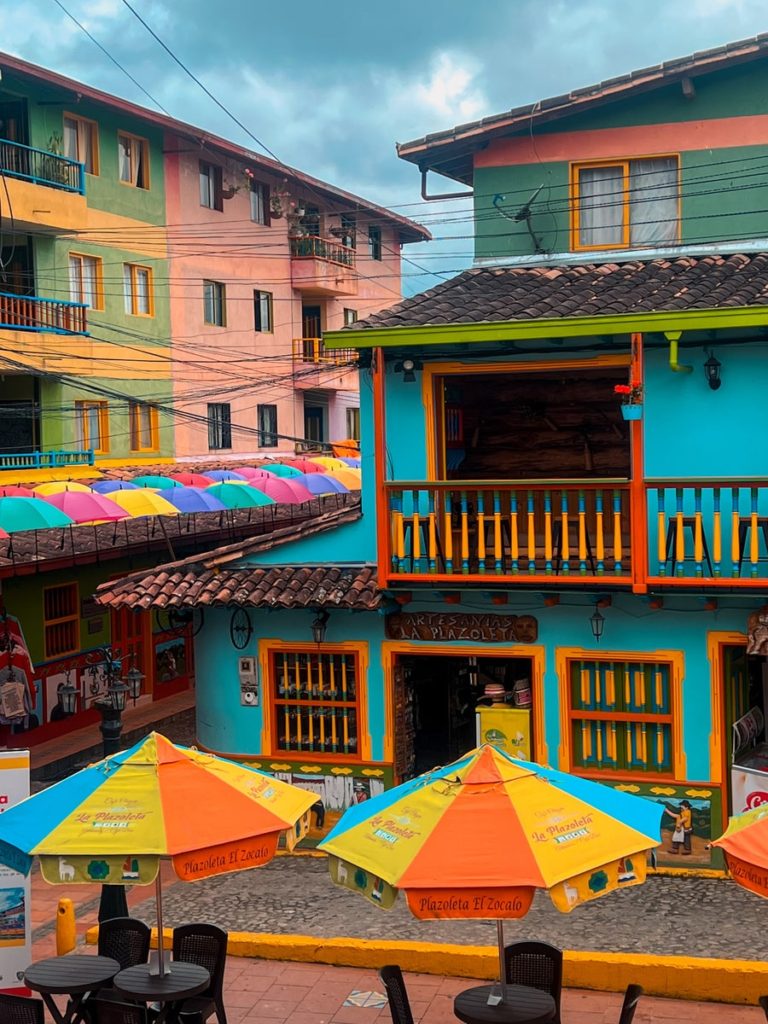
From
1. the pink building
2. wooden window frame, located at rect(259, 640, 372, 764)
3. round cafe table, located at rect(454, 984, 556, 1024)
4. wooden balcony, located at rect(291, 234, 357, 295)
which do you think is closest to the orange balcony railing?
the pink building

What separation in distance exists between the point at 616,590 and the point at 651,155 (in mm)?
5575

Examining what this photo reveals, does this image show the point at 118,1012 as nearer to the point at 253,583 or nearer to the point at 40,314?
the point at 253,583

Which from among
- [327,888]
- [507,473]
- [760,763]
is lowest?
[327,888]

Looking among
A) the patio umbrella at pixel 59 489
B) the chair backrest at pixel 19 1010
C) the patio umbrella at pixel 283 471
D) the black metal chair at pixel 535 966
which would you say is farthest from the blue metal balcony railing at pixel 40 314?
the black metal chair at pixel 535 966

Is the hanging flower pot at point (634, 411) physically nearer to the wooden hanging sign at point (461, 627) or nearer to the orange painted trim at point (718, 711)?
the orange painted trim at point (718, 711)

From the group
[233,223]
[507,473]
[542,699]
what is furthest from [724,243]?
[233,223]

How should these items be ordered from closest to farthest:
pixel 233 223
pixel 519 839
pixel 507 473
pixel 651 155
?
pixel 519 839, pixel 651 155, pixel 507 473, pixel 233 223

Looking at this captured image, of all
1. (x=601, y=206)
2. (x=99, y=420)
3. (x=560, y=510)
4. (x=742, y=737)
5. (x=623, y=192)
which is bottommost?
(x=742, y=737)

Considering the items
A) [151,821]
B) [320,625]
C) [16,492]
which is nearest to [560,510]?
[320,625]

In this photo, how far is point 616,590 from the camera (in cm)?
1359

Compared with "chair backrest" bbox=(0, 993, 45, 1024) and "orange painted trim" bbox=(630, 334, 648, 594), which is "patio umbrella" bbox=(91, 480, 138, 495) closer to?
"orange painted trim" bbox=(630, 334, 648, 594)

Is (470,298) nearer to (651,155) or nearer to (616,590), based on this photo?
(651,155)

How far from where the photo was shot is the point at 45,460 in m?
31.0

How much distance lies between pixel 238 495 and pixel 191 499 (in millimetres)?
993
